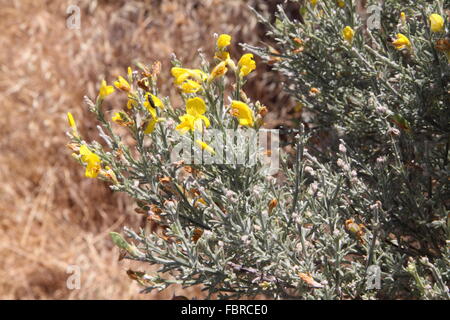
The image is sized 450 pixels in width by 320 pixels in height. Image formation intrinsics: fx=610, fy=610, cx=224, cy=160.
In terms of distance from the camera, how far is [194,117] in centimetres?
151

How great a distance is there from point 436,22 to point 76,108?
2.64 metres

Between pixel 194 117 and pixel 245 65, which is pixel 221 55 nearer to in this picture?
pixel 245 65

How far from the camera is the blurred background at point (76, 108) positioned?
3.61 metres

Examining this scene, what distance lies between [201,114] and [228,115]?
0.14m

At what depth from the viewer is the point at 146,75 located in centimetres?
164

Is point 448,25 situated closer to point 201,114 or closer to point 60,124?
point 201,114

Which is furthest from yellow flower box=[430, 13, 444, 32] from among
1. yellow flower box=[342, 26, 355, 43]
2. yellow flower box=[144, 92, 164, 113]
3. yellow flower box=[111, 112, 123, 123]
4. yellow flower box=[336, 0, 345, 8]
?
yellow flower box=[111, 112, 123, 123]

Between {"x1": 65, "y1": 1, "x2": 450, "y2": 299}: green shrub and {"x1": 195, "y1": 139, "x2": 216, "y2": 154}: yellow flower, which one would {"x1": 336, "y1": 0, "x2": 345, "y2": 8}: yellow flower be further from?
{"x1": 195, "y1": 139, "x2": 216, "y2": 154}: yellow flower

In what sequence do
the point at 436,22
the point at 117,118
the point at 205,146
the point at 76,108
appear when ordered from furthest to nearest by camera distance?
the point at 76,108, the point at 117,118, the point at 436,22, the point at 205,146

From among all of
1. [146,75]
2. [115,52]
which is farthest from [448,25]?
[115,52]

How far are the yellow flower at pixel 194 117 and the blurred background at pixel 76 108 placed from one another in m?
2.06

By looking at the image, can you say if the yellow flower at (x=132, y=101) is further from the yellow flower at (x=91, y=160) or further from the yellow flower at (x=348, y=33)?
the yellow flower at (x=348, y=33)

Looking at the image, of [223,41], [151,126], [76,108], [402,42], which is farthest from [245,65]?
[76,108]

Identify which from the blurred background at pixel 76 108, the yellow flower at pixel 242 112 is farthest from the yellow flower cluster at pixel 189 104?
the blurred background at pixel 76 108
